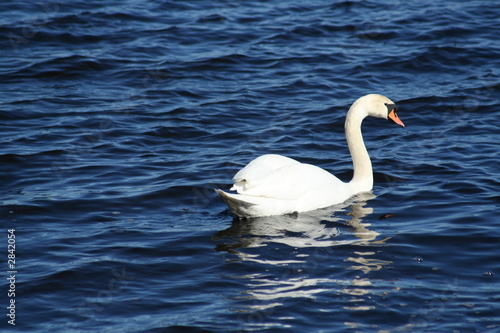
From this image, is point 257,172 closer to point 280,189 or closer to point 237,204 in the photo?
point 280,189

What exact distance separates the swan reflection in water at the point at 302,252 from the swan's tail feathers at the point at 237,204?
0.38 ft

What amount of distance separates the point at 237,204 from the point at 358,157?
6.86ft

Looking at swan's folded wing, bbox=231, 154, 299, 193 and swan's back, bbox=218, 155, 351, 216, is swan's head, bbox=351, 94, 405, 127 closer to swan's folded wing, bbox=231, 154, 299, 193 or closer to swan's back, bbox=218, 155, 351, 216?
swan's back, bbox=218, 155, 351, 216

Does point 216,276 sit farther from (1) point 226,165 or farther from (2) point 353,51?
(2) point 353,51

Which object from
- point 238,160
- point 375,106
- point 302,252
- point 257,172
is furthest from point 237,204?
point 375,106

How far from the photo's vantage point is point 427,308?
624 centimetres

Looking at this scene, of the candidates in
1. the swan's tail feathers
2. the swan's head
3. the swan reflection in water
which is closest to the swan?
the swan's tail feathers

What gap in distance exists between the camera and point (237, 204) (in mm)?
7855

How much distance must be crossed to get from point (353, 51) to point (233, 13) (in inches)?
146

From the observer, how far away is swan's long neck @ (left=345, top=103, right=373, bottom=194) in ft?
30.2

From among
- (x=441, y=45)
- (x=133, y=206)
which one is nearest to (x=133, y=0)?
(x=441, y=45)

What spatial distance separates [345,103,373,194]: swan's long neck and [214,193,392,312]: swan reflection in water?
1.20 feet

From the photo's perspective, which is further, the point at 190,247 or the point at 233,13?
the point at 233,13

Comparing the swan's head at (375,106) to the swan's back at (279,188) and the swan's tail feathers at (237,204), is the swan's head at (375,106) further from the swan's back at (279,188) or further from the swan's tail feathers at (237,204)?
the swan's tail feathers at (237,204)
